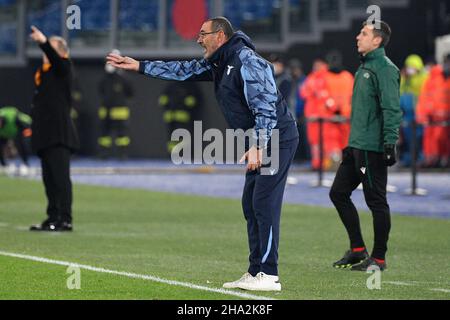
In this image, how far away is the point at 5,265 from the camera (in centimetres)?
1225

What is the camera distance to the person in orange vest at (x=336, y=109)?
28.8 meters

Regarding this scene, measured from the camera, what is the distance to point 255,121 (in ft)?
33.9

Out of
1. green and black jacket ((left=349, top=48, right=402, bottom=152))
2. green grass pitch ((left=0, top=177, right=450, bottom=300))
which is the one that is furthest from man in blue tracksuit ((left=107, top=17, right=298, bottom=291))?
green and black jacket ((left=349, top=48, right=402, bottom=152))

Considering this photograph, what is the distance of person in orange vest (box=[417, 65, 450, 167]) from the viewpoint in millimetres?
30312

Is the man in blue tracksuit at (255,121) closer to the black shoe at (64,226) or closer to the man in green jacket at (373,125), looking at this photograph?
the man in green jacket at (373,125)

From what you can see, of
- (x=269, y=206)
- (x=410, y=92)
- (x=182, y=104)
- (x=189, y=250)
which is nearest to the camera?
(x=269, y=206)

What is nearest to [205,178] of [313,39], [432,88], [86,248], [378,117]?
[432,88]

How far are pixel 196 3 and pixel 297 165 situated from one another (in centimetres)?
487

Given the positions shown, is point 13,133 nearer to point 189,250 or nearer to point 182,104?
point 182,104

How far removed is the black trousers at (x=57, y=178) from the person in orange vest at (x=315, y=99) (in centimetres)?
1359

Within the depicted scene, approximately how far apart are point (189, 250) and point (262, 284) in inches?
147
